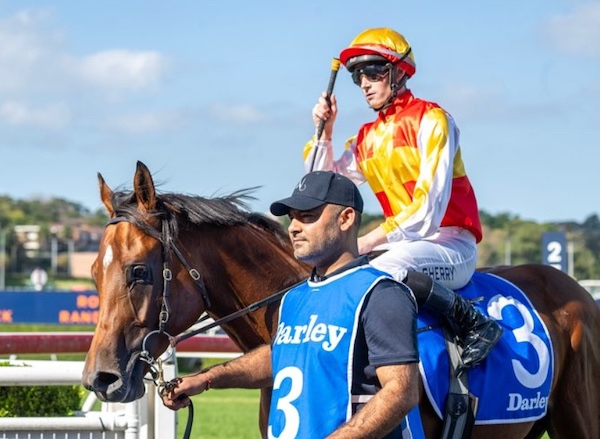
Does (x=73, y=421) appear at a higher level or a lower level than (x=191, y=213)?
lower

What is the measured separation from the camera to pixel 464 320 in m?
4.15

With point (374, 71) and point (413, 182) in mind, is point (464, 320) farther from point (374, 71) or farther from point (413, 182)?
point (374, 71)

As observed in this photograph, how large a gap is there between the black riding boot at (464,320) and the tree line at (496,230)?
4349 centimetres

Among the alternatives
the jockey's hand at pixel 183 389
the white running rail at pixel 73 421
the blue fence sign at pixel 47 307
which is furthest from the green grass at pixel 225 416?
the jockey's hand at pixel 183 389

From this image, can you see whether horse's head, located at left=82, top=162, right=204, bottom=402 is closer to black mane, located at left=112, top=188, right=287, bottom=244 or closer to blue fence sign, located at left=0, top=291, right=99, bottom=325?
black mane, located at left=112, top=188, right=287, bottom=244

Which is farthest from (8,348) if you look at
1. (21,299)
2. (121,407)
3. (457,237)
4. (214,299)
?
(21,299)

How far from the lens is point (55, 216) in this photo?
415ft

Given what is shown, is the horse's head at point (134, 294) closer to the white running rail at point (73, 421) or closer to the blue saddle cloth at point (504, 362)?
the white running rail at point (73, 421)

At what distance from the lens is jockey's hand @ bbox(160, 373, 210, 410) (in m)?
3.46

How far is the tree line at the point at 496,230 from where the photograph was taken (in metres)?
71.3

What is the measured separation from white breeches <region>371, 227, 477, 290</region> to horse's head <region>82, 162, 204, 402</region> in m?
0.84

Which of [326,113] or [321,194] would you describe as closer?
[321,194]

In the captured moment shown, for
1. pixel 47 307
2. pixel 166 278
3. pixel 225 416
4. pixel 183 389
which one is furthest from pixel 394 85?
pixel 47 307

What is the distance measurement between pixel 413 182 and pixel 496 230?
84430 mm
